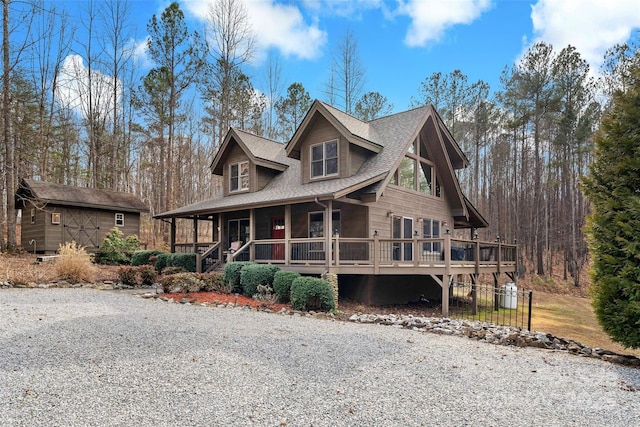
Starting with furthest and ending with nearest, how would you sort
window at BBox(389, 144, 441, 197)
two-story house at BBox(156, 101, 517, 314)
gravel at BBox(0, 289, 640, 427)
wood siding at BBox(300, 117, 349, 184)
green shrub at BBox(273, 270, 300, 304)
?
window at BBox(389, 144, 441, 197) < wood siding at BBox(300, 117, 349, 184) < two-story house at BBox(156, 101, 517, 314) < green shrub at BBox(273, 270, 300, 304) < gravel at BBox(0, 289, 640, 427)

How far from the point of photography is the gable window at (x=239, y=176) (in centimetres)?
1823

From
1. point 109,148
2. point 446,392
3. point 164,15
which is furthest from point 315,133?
point 109,148

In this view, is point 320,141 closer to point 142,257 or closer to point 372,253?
point 372,253

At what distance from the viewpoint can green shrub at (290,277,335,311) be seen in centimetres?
1063

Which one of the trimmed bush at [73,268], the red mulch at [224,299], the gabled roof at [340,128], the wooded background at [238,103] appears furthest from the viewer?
the wooded background at [238,103]

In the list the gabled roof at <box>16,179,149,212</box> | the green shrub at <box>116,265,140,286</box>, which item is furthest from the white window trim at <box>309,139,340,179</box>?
the gabled roof at <box>16,179,149,212</box>

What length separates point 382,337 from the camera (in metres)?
7.33

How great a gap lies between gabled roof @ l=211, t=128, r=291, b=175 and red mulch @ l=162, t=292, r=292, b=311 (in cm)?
705

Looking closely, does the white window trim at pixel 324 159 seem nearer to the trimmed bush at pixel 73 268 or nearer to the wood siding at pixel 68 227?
the trimmed bush at pixel 73 268

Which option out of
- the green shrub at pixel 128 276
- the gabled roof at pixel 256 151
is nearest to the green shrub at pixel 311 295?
the green shrub at pixel 128 276

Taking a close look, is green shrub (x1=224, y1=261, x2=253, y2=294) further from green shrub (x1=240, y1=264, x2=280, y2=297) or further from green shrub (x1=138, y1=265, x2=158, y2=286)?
green shrub (x1=138, y1=265, x2=158, y2=286)

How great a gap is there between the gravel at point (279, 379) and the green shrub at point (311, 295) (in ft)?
9.84

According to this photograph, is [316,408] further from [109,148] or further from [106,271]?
[109,148]

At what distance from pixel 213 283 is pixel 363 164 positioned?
23.1 ft
